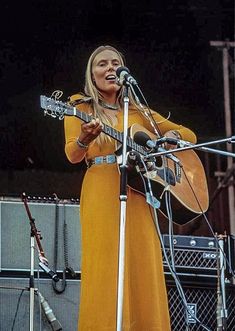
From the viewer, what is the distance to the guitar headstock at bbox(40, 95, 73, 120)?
184 inches

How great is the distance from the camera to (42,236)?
5.58 m

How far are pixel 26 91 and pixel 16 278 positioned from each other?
210cm

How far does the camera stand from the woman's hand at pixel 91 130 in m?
4.64

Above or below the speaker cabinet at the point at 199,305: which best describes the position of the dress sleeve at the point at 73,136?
above

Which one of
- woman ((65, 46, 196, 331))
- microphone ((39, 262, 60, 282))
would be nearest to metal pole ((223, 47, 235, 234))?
microphone ((39, 262, 60, 282))

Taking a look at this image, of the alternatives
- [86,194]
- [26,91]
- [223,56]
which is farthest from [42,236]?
[223,56]

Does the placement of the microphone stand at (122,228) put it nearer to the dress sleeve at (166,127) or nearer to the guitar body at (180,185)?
the guitar body at (180,185)

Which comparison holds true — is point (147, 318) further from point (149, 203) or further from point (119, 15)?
point (119, 15)

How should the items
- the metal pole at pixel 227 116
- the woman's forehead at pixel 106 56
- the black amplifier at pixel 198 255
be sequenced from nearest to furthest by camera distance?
the woman's forehead at pixel 106 56, the black amplifier at pixel 198 255, the metal pole at pixel 227 116

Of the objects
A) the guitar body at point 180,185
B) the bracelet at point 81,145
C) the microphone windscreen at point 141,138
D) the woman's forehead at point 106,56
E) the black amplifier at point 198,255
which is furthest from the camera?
the black amplifier at point 198,255

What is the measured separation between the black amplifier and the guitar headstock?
1.37 m

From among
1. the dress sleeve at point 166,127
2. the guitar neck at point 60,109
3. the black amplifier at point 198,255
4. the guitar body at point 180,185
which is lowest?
the black amplifier at point 198,255

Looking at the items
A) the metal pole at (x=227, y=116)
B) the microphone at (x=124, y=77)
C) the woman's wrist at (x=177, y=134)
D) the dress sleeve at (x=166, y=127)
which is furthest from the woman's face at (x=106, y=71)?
the metal pole at (x=227, y=116)

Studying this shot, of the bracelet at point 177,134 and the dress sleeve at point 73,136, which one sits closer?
the dress sleeve at point 73,136
